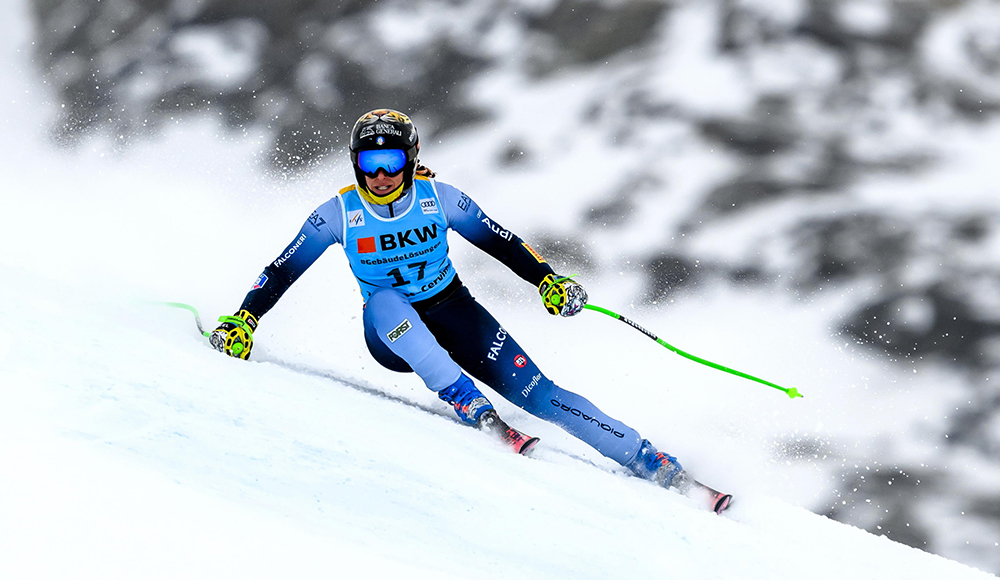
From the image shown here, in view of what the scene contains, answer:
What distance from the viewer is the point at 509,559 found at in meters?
2.00

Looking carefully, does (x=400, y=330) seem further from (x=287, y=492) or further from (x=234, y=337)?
(x=287, y=492)

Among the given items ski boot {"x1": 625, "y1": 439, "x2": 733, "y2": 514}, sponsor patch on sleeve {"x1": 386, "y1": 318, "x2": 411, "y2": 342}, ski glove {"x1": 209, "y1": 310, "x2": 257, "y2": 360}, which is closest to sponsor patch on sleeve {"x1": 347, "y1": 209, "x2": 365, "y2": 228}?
sponsor patch on sleeve {"x1": 386, "y1": 318, "x2": 411, "y2": 342}

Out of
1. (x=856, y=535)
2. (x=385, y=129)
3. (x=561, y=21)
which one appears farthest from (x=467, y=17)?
(x=856, y=535)

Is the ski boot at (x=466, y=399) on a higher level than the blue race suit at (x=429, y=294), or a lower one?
lower

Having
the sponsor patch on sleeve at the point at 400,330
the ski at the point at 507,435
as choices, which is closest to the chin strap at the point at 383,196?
the sponsor patch on sleeve at the point at 400,330

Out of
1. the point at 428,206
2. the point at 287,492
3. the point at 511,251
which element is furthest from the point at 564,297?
the point at 287,492

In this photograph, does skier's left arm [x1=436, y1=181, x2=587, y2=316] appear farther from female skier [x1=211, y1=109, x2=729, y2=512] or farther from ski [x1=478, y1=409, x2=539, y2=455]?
ski [x1=478, y1=409, x2=539, y2=455]

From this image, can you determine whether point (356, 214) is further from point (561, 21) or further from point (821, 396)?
point (561, 21)

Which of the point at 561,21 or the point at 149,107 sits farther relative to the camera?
the point at 561,21

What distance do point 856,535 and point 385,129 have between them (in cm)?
266

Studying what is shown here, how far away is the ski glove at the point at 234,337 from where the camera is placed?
3055mm

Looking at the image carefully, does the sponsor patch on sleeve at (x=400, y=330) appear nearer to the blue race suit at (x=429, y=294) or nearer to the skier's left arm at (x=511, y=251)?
the blue race suit at (x=429, y=294)

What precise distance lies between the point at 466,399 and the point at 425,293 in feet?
1.91

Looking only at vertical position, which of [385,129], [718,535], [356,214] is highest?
[385,129]
